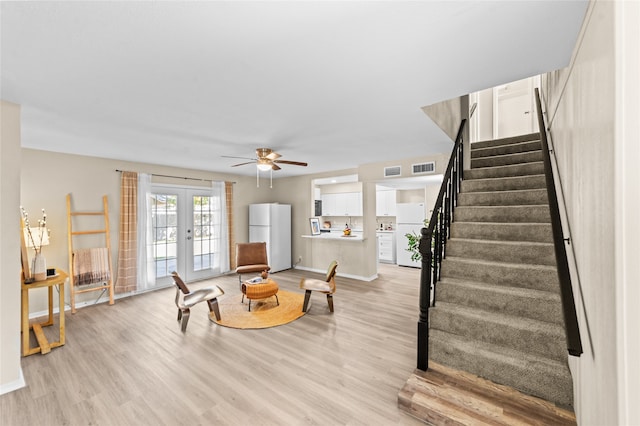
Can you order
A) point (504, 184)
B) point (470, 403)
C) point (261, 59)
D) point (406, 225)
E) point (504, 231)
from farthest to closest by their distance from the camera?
1. point (406, 225)
2. point (504, 184)
3. point (504, 231)
4. point (470, 403)
5. point (261, 59)

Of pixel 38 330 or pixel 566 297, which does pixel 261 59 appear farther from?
pixel 38 330

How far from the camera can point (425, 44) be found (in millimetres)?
1531

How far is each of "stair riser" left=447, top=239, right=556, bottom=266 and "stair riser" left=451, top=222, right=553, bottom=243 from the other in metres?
0.16

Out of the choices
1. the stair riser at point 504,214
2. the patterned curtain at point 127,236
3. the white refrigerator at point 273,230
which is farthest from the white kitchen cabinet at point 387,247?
the patterned curtain at point 127,236

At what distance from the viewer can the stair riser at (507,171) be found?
10.9 ft

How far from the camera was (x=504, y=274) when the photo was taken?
2432 millimetres

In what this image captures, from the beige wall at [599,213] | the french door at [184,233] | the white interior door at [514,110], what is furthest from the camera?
the french door at [184,233]

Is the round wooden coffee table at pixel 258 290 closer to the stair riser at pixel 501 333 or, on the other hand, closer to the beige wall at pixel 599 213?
the stair riser at pixel 501 333

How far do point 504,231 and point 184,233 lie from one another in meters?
5.53

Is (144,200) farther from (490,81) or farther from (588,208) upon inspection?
(588,208)

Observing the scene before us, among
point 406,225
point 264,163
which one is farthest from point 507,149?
point 264,163

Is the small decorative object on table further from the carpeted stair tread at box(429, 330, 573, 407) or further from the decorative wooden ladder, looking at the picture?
the carpeted stair tread at box(429, 330, 573, 407)

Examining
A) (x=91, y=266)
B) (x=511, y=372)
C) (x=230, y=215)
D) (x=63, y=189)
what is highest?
(x=63, y=189)

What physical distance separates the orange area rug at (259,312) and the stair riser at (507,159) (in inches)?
135
